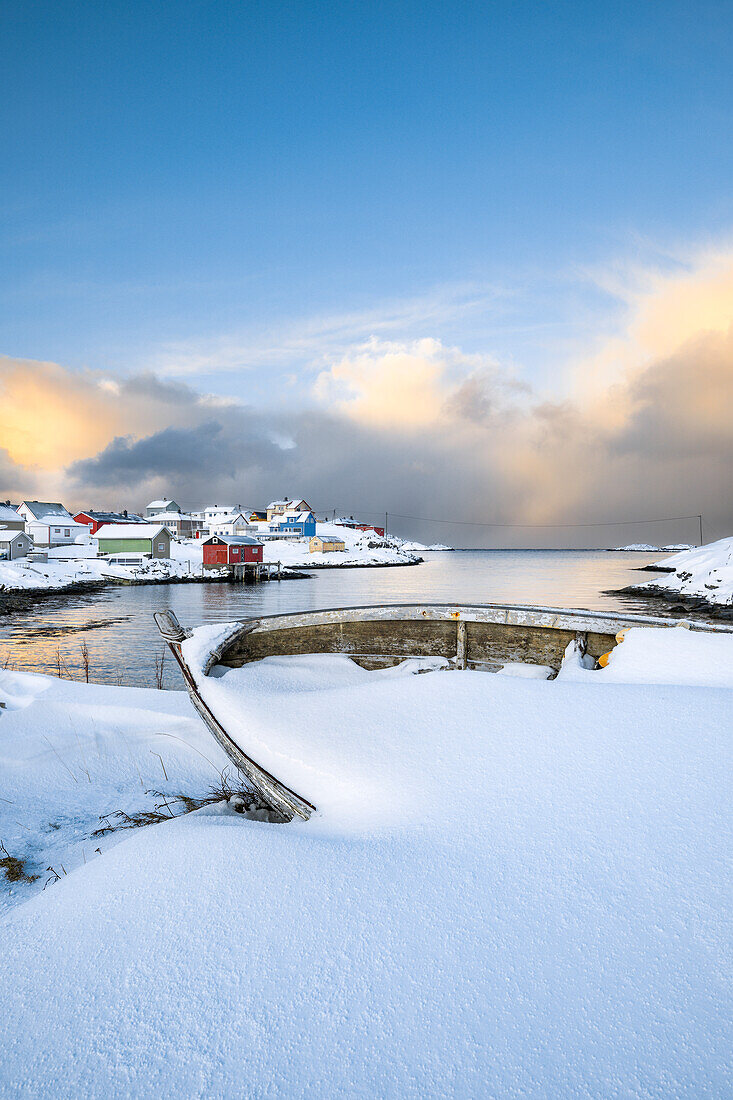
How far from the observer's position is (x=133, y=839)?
2.79 metres

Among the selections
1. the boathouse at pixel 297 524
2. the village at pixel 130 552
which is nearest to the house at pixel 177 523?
the village at pixel 130 552

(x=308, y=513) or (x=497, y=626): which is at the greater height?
(x=308, y=513)

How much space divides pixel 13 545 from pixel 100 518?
110 ft

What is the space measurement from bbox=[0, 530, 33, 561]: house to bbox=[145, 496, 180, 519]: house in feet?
163

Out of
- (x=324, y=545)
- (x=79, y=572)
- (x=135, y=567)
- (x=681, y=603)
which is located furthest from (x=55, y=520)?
(x=681, y=603)

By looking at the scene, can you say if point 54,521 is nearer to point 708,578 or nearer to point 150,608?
point 150,608

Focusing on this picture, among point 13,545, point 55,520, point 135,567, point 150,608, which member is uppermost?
point 55,520

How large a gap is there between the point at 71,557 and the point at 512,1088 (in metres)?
69.9

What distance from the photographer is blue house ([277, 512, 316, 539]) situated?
102062mm

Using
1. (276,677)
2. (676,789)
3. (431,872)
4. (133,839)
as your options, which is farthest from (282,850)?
(276,677)

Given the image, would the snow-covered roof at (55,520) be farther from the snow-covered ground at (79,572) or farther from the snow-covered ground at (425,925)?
the snow-covered ground at (425,925)

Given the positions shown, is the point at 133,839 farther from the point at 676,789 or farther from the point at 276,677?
the point at 676,789

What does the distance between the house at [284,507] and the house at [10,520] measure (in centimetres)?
5707

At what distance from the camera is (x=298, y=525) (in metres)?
102
